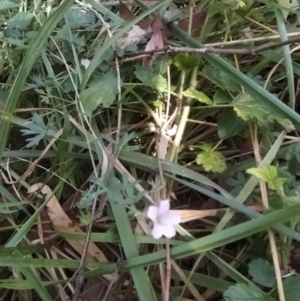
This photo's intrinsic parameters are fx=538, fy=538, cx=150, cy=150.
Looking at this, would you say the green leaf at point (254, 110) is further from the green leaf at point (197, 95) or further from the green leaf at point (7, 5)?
the green leaf at point (7, 5)

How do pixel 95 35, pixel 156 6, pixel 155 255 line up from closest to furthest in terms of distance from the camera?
pixel 155 255 < pixel 156 6 < pixel 95 35

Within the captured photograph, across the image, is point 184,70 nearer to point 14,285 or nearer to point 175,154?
point 175,154

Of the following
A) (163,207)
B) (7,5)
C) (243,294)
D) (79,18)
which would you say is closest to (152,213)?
(163,207)

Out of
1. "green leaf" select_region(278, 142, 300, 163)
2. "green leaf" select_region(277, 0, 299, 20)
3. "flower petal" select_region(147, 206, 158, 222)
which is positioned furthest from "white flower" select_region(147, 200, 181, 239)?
"green leaf" select_region(277, 0, 299, 20)

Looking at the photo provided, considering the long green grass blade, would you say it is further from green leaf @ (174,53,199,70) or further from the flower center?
the flower center

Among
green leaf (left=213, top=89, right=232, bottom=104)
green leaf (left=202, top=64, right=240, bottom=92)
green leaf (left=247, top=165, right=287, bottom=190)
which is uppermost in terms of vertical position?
green leaf (left=202, top=64, right=240, bottom=92)

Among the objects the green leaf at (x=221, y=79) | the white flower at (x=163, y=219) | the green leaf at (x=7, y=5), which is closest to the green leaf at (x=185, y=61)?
the green leaf at (x=221, y=79)

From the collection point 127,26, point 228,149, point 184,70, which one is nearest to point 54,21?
point 127,26
